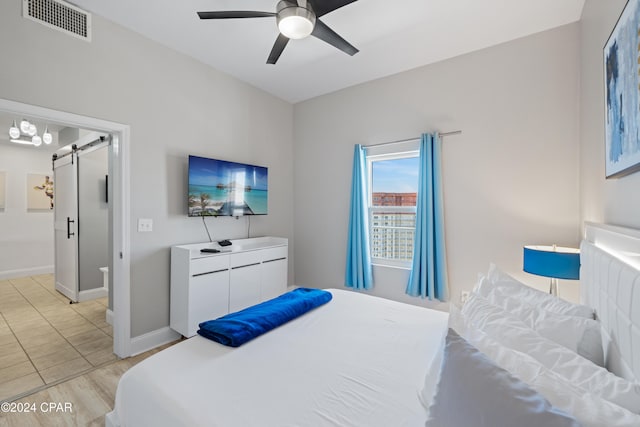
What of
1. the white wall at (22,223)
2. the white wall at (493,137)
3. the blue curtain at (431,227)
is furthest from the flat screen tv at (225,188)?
the white wall at (22,223)

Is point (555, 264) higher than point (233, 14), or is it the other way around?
point (233, 14)

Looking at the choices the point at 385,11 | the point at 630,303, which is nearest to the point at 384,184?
the point at 385,11

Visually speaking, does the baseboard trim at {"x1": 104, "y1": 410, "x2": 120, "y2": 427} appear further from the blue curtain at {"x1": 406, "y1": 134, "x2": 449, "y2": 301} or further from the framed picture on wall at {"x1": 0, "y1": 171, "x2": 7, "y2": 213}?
the framed picture on wall at {"x1": 0, "y1": 171, "x2": 7, "y2": 213}

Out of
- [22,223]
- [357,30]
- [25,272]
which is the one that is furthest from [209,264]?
[22,223]

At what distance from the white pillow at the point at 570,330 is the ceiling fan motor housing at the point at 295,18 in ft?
6.71

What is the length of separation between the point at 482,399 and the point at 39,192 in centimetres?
748

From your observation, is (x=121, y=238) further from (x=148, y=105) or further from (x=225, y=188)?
(x=148, y=105)

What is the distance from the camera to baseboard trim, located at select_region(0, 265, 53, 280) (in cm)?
484

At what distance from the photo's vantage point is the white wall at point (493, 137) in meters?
2.34

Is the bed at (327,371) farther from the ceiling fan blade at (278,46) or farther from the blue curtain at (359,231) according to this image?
the ceiling fan blade at (278,46)

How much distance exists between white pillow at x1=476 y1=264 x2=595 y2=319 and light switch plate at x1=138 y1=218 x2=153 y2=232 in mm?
2708

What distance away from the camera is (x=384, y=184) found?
3.42 m

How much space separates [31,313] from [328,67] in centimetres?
454

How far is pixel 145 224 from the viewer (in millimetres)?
2551
